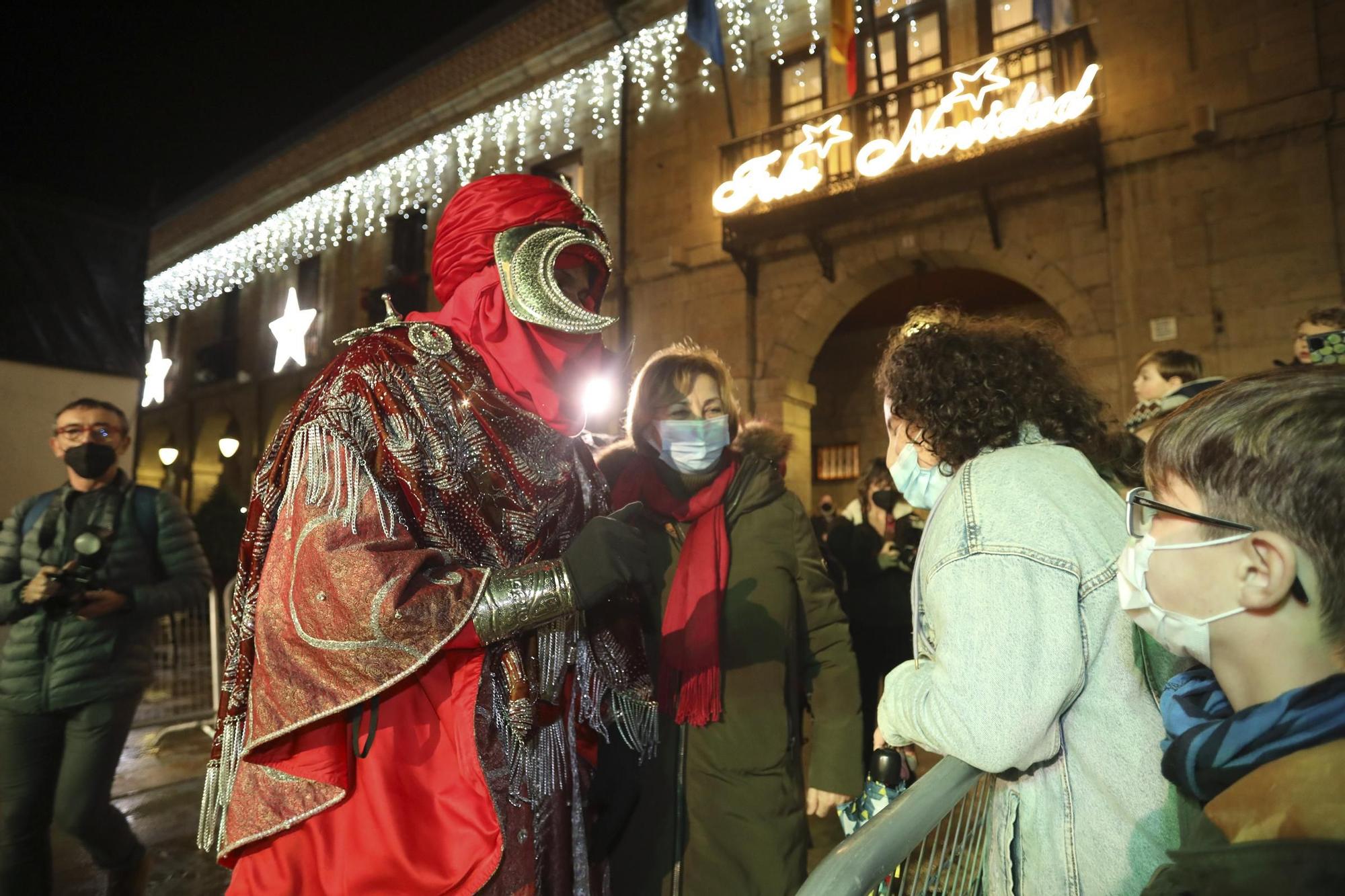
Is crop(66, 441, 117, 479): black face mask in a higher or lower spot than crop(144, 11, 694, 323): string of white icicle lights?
lower

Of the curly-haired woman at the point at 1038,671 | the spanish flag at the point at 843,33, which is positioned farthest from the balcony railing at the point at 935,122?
the curly-haired woman at the point at 1038,671

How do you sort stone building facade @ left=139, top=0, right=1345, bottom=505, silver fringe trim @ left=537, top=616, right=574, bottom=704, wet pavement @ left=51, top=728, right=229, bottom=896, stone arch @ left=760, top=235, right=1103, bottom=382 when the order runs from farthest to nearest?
stone arch @ left=760, top=235, right=1103, bottom=382
stone building facade @ left=139, top=0, right=1345, bottom=505
wet pavement @ left=51, top=728, right=229, bottom=896
silver fringe trim @ left=537, top=616, right=574, bottom=704

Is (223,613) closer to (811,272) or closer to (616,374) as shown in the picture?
(616,374)

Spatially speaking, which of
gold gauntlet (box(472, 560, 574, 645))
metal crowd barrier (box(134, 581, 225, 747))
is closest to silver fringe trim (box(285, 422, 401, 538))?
gold gauntlet (box(472, 560, 574, 645))

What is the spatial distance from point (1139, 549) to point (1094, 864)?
652mm

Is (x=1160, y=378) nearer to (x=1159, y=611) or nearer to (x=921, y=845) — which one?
(x=1159, y=611)

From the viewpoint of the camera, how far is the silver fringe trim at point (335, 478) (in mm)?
1340

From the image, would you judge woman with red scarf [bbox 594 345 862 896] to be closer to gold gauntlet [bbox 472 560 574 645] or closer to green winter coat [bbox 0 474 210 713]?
gold gauntlet [bbox 472 560 574 645]

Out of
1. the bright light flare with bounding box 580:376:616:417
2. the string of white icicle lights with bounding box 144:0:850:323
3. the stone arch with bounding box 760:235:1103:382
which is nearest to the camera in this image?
the bright light flare with bounding box 580:376:616:417

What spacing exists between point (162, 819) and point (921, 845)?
5.04 metres

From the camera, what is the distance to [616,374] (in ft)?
6.75

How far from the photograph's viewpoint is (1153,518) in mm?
1140

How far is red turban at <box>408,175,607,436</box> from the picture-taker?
1.69 metres

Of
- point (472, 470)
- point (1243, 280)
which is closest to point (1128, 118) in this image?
point (1243, 280)
